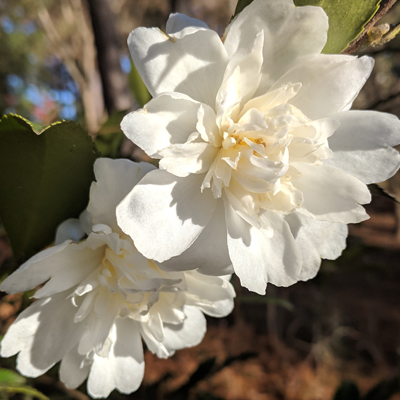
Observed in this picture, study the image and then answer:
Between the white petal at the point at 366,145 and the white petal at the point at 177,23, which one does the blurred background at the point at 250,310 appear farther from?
the white petal at the point at 177,23

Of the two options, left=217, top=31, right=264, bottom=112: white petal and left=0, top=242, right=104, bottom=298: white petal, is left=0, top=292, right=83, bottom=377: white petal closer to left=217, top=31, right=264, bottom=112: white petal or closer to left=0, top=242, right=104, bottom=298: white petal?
left=0, top=242, right=104, bottom=298: white petal

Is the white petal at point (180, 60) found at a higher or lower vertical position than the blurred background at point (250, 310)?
higher

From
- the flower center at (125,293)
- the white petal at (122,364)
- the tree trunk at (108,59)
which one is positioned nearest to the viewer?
the flower center at (125,293)

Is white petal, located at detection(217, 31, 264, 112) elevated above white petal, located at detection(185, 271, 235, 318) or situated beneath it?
elevated above

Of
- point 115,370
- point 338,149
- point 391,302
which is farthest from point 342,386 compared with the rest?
point 391,302

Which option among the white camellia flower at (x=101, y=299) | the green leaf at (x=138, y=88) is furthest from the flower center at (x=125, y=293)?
the green leaf at (x=138, y=88)

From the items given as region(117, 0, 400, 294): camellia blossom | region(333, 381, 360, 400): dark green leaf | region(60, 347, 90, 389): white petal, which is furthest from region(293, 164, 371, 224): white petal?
region(333, 381, 360, 400): dark green leaf
